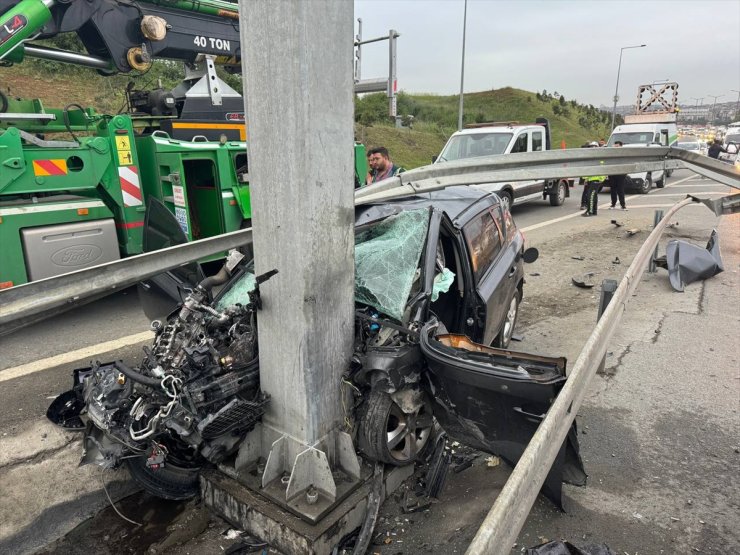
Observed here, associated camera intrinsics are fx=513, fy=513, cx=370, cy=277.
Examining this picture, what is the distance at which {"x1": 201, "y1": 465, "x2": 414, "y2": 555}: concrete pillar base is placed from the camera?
249 centimetres

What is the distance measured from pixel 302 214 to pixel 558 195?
13.9 metres

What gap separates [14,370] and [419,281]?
3.78 meters

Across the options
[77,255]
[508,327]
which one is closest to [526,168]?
[508,327]

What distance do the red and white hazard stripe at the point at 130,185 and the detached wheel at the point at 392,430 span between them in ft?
14.6

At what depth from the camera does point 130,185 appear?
5.92m

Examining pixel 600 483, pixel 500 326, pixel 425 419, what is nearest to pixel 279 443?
pixel 425 419

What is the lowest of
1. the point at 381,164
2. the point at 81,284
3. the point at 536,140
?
the point at 81,284

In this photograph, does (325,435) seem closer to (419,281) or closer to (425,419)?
(425,419)

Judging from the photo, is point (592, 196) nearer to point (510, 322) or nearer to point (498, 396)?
point (510, 322)

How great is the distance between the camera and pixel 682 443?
11.5ft

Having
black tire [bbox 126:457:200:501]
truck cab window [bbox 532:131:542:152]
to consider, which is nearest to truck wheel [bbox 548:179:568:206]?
truck cab window [bbox 532:131:542:152]

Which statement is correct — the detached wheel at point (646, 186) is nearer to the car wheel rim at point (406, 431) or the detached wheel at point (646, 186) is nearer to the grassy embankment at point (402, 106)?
the grassy embankment at point (402, 106)

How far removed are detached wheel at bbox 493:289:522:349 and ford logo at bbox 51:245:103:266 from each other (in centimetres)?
440

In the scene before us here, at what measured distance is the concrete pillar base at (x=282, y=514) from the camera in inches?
98.1
